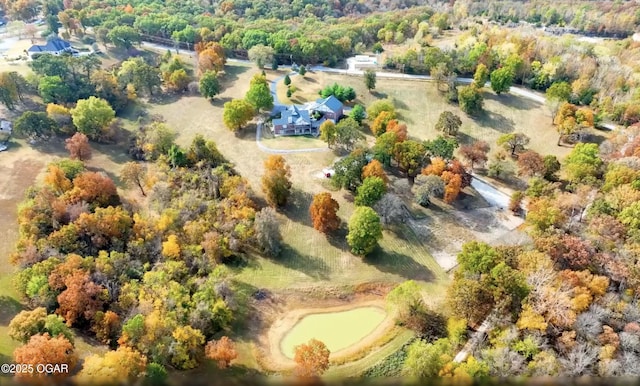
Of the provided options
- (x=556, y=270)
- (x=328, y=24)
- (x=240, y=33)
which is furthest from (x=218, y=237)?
(x=328, y=24)

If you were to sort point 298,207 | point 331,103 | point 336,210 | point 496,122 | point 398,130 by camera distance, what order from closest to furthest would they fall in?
point 336,210 < point 298,207 < point 398,130 < point 331,103 < point 496,122

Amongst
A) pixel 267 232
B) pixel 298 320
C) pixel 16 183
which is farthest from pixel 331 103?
pixel 16 183

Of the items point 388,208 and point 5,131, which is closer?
point 388,208

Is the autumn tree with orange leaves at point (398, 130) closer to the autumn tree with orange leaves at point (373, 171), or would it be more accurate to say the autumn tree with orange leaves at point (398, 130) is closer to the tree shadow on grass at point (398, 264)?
the autumn tree with orange leaves at point (373, 171)

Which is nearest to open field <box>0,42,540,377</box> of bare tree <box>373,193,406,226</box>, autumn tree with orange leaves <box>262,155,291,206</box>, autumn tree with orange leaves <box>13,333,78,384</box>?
→ autumn tree with orange leaves <box>262,155,291,206</box>

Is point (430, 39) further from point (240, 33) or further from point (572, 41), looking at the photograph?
point (240, 33)

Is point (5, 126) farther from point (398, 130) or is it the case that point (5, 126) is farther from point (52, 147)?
point (398, 130)

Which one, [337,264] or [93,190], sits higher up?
[93,190]
